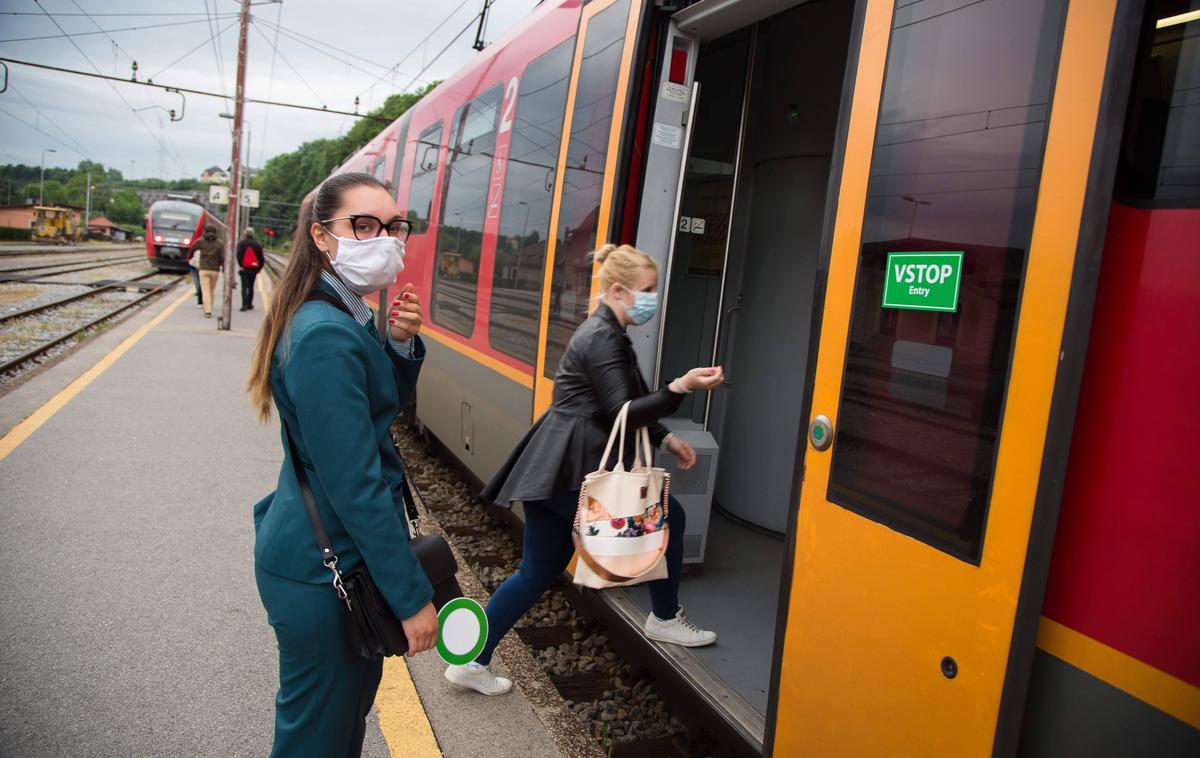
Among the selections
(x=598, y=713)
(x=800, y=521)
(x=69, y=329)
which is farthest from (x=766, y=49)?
(x=69, y=329)

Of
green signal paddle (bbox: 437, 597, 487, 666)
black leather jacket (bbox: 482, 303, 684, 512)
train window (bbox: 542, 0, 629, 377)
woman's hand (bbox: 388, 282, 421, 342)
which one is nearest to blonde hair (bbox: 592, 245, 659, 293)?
black leather jacket (bbox: 482, 303, 684, 512)

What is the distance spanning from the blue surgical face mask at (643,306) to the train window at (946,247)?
0.92 metres

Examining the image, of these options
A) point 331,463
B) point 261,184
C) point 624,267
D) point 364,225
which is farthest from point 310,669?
point 261,184

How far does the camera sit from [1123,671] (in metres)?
1.49

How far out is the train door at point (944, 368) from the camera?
5.23 feet

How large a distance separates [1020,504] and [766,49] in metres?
4.03

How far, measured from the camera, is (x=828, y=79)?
15.0 feet

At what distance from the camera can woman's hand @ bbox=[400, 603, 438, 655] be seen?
5.84ft

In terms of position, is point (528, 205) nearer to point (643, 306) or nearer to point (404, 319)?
point (643, 306)

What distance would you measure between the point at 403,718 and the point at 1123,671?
2501mm

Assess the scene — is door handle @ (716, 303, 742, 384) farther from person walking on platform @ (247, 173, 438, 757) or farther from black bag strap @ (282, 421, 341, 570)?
black bag strap @ (282, 421, 341, 570)

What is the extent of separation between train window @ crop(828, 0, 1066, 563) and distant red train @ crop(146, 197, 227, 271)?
33343 mm

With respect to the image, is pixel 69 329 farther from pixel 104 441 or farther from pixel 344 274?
pixel 344 274

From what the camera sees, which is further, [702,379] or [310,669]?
[702,379]
